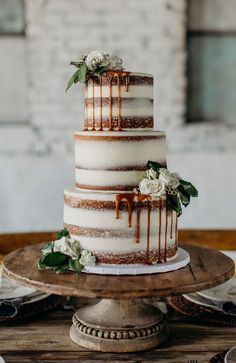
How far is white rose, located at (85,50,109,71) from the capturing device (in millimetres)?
1429

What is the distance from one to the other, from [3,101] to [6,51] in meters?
0.30

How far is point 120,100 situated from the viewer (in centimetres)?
143

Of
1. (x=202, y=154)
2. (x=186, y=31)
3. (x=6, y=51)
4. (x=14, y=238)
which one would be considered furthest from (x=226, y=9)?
(x=14, y=238)

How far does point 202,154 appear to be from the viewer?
325 centimetres

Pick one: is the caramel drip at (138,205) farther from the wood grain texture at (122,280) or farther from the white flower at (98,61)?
the white flower at (98,61)

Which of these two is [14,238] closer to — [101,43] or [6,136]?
[6,136]

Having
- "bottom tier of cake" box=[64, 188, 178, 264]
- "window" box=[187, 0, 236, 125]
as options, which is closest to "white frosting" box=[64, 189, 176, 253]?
"bottom tier of cake" box=[64, 188, 178, 264]

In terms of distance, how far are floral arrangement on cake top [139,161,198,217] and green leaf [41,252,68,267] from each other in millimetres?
268

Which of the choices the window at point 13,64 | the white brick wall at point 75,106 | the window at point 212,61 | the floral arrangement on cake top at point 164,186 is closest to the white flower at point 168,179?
the floral arrangement on cake top at point 164,186

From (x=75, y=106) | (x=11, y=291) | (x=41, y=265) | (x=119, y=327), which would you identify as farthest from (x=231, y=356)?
(x=75, y=106)

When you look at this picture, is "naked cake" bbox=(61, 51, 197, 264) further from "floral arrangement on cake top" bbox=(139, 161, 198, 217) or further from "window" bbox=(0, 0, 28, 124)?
"window" bbox=(0, 0, 28, 124)

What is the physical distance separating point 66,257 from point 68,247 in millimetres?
26

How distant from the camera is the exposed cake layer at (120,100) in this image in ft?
4.69

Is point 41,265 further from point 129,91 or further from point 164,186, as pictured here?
point 129,91
